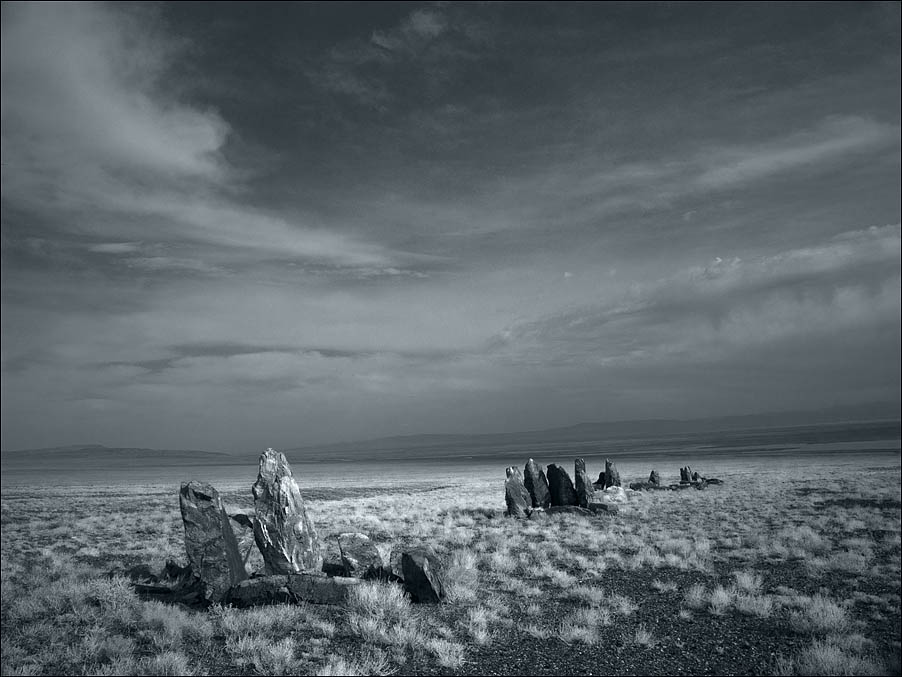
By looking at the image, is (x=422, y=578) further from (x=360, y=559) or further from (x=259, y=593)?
(x=259, y=593)

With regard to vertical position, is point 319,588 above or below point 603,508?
above

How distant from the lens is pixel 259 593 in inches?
429

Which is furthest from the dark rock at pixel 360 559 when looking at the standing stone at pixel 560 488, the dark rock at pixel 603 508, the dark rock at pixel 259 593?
the standing stone at pixel 560 488

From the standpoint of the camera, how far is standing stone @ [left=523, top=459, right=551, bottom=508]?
26.5 meters

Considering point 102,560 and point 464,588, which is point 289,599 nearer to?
point 464,588

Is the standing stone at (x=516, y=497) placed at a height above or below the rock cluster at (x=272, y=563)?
below

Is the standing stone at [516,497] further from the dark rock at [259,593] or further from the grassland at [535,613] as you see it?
the dark rock at [259,593]

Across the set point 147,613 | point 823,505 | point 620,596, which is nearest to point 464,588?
point 620,596

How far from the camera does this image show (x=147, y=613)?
10.0 meters

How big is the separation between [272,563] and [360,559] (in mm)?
2054

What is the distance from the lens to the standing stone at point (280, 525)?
1264cm

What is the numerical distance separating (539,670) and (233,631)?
521 centimetres

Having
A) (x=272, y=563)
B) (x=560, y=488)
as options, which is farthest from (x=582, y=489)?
(x=272, y=563)

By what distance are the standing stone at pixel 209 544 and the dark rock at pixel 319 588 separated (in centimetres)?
142
